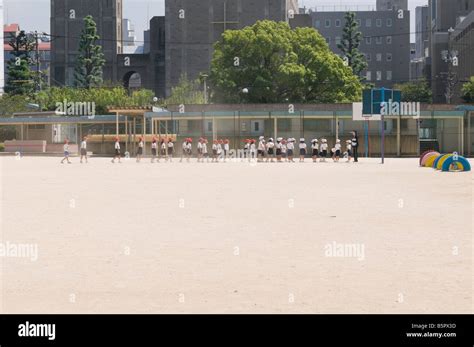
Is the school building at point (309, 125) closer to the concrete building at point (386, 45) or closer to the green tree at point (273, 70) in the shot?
the green tree at point (273, 70)

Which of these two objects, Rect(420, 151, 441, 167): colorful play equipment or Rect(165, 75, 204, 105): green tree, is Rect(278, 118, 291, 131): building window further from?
Rect(165, 75, 204, 105): green tree

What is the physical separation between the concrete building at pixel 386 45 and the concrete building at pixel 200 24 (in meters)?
54.7

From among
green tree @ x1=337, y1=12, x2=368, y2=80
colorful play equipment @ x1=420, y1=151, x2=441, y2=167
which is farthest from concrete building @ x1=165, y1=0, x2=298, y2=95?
colorful play equipment @ x1=420, y1=151, x2=441, y2=167

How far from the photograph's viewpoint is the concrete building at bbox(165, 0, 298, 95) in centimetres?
12694

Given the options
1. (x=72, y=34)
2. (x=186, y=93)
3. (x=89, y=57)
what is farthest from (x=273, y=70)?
(x=72, y=34)

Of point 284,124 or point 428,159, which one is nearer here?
point 428,159

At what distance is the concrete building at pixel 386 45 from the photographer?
17975 cm

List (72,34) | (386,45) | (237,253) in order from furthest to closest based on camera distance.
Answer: (386,45) → (72,34) → (237,253)

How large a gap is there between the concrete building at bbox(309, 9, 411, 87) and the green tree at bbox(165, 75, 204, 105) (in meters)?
65.3

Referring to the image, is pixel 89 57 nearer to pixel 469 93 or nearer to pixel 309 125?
pixel 469 93

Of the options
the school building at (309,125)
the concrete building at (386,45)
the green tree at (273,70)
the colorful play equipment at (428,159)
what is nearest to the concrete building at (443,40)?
the concrete building at (386,45)

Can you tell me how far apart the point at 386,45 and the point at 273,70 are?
93064 mm

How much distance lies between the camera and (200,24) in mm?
127312
